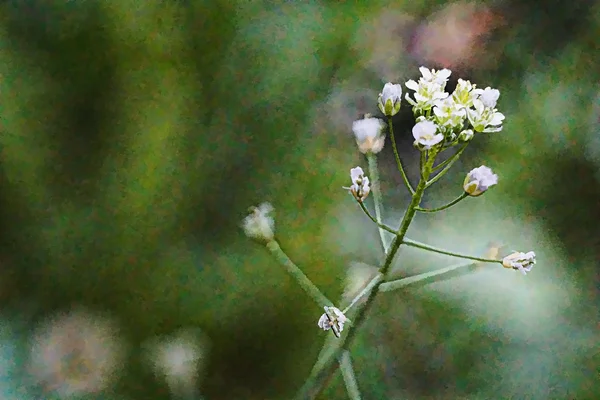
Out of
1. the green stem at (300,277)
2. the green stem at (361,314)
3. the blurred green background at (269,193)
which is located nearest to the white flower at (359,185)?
the green stem at (361,314)

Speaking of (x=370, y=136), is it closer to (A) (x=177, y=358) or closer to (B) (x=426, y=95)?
(B) (x=426, y=95)

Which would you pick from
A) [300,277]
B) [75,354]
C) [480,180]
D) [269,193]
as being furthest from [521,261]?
[75,354]

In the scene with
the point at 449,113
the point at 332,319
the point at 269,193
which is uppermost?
the point at 269,193

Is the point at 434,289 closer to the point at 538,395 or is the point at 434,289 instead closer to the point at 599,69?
the point at 538,395

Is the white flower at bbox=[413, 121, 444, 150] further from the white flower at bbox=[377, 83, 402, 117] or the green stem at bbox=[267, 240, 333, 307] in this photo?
the green stem at bbox=[267, 240, 333, 307]

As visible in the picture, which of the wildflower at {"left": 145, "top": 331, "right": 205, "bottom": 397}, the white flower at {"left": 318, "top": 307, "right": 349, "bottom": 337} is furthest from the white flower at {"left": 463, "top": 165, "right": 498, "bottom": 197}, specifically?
the wildflower at {"left": 145, "top": 331, "right": 205, "bottom": 397}

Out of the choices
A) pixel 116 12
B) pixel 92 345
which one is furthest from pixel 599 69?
pixel 92 345

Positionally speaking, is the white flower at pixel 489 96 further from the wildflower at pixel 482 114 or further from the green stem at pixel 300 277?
the green stem at pixel 300 277
